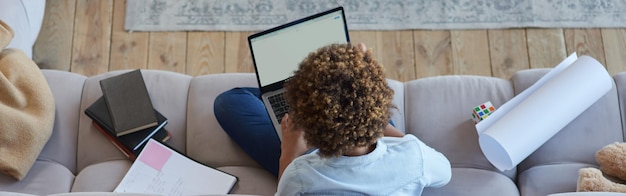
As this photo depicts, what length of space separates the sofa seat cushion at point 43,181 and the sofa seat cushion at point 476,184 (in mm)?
813

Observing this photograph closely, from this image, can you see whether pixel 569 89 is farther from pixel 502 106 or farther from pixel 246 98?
pixel 246 98

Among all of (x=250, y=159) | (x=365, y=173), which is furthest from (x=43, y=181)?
(x=365, y=173)

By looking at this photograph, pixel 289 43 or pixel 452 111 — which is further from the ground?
pixel 289 43

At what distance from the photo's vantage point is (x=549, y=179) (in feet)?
5.10

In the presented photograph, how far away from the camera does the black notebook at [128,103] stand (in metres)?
1.65

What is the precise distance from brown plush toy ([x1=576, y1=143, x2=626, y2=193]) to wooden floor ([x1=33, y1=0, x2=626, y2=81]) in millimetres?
668

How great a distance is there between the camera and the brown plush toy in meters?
1.45

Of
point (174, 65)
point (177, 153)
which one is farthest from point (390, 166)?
point (174, 65)

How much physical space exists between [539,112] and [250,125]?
0.65 m

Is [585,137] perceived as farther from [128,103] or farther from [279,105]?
[128,103]

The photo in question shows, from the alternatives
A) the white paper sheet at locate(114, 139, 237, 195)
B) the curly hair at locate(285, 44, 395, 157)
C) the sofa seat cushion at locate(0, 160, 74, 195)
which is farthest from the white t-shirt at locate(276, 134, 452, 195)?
the sofa seat cushion at locate(0, 160, 74, 195)

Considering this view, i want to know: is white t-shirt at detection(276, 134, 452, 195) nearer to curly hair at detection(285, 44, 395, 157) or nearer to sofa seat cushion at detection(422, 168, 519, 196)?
curly hair at detection(285, 44, 395, 157)

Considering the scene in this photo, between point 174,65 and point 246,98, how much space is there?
62 cm

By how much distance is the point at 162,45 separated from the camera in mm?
2221
